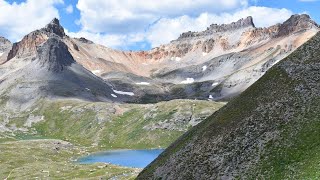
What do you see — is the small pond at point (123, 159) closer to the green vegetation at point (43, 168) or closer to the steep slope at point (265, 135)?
the green vegetation at point (43, 168)

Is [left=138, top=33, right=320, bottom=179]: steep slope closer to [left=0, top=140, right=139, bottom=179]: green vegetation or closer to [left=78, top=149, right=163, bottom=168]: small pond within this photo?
[left=0, top=140, right=139, bottom=179]: green vegetation

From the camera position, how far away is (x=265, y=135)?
5969cm

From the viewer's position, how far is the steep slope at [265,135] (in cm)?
5450

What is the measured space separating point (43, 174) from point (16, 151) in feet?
177

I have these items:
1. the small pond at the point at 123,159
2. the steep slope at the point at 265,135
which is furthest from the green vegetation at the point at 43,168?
the steep slope at the point at 265,135

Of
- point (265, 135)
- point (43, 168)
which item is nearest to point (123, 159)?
point (43, 168)

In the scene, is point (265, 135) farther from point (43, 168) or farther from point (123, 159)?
point (123, 159)

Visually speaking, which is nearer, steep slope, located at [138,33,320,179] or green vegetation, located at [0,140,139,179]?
steep slope, located at [138,33,320,179]

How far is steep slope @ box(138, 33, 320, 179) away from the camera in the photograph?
54500mm

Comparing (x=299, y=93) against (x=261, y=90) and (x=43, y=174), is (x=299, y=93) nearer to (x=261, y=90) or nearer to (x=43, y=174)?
(x=261, y=90)

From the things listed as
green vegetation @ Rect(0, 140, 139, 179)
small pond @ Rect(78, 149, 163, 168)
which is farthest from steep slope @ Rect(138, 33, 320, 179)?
small pond @ Rect(78, 149, 163, 168)

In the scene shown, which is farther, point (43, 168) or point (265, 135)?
point (43, 168)

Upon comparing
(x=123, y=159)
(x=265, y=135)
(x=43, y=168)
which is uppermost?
(x=123, y=159)

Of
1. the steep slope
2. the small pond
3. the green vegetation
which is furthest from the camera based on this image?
the small pond
